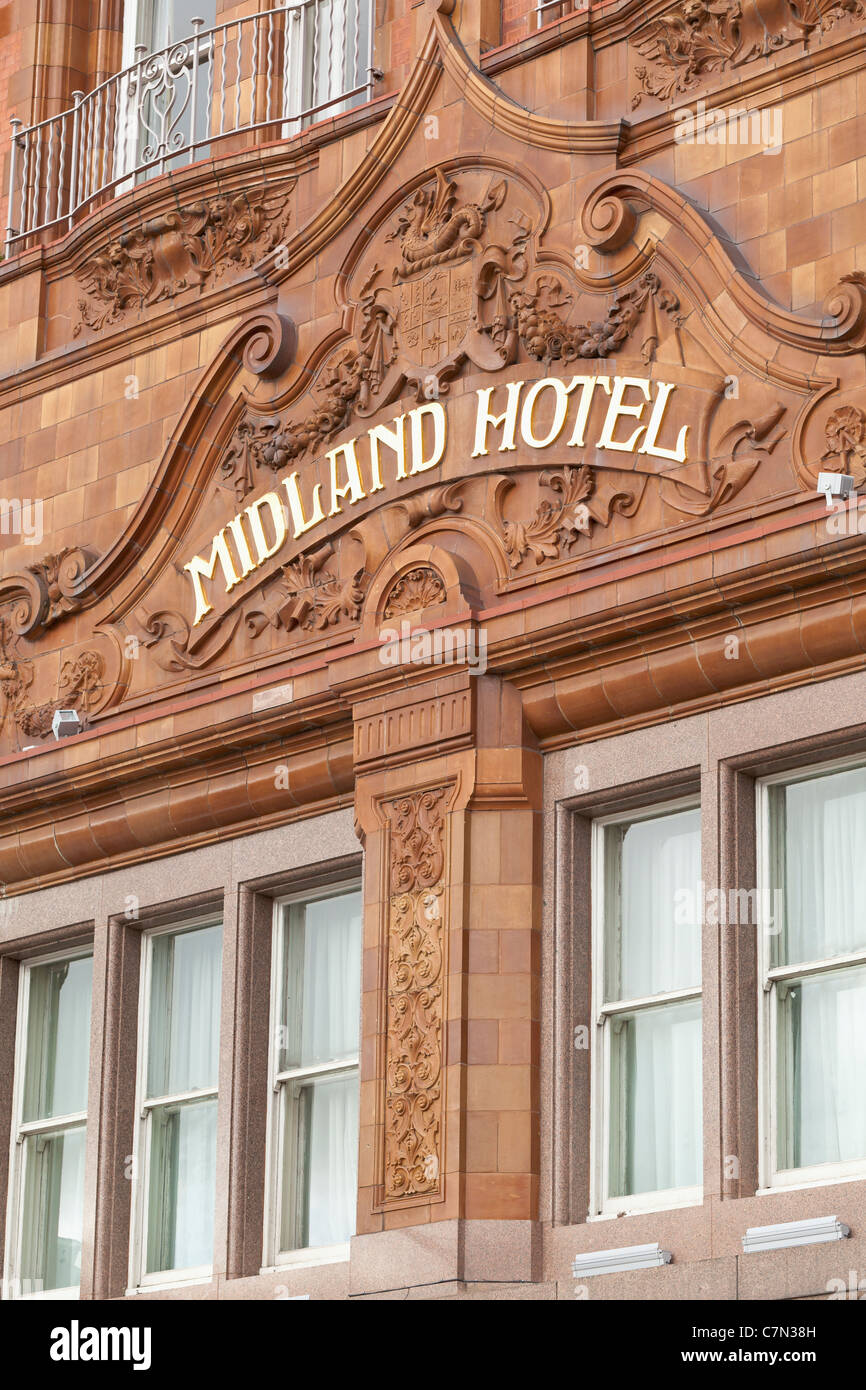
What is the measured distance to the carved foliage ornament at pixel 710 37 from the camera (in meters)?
14.3

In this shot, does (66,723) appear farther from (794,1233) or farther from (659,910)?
(794,1233)

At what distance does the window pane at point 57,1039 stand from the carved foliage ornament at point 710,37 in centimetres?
616

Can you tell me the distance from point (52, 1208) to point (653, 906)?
4.56m

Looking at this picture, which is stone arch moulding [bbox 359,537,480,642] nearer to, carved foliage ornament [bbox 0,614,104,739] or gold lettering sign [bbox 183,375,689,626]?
gold lettering sign [bbox 183,375,689,626]

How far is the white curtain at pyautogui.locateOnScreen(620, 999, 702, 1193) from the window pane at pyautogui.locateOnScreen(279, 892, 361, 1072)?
1.87 m

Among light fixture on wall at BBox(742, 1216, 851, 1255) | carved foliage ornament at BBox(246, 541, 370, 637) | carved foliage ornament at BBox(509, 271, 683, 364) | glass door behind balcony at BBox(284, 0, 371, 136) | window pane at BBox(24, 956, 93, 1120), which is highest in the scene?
glass door behind balcony at BBox(284, 0, 371, 136)

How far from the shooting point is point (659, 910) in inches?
559

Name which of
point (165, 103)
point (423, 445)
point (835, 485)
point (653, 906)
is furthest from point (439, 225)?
point (653, 906)

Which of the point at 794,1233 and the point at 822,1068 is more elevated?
the point at 822,1068

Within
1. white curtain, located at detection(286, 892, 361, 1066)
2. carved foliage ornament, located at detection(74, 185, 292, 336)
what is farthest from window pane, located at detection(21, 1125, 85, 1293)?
carved foliage ornament, located at detection(74, 185, 292, 336)

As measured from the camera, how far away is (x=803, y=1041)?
13398 mm

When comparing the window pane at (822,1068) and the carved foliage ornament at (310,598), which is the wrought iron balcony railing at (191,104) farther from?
the window pane at (822,1068)

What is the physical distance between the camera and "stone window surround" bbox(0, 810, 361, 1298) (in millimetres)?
15336
